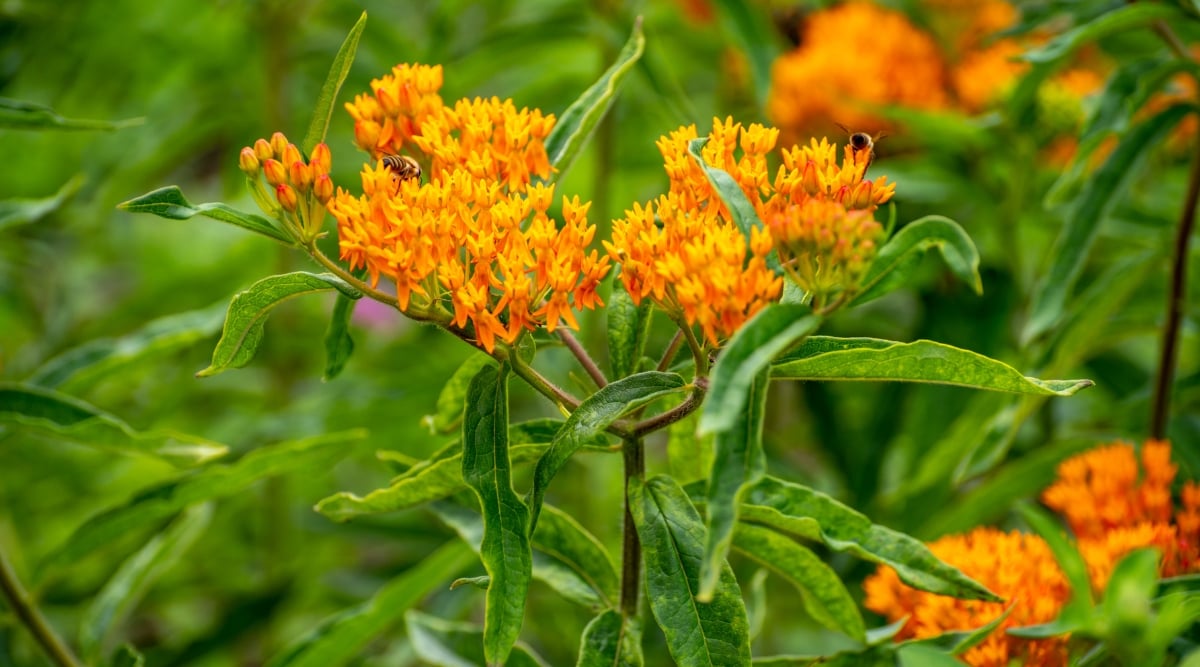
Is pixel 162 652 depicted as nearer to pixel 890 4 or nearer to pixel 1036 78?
pixel 1036 78

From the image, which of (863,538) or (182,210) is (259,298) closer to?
(182,210)

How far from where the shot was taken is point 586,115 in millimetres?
1443

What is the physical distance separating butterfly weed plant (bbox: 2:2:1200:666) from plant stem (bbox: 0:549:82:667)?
2.47 feet

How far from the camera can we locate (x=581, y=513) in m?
2.98

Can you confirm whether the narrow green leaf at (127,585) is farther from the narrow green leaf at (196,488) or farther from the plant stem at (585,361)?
the plant stem at (585,361)

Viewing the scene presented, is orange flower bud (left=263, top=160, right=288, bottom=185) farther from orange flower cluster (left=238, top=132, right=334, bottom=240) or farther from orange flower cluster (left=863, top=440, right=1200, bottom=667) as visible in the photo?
orange flower cluster (left=863, top=440, right=1200, bottom=667)

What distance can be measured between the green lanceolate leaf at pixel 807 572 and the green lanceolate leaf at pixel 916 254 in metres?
0.38

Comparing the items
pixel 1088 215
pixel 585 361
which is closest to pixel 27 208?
pixel 585 361

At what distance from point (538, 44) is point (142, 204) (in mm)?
2101

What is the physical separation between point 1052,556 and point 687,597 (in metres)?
0.59

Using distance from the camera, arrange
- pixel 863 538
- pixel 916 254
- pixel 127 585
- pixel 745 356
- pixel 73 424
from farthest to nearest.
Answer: pixel 127 585
pixel 73 424
pixel 863 538
pixel 916 254
pixel 745 356

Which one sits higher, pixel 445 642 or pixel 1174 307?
pixel 1174 307

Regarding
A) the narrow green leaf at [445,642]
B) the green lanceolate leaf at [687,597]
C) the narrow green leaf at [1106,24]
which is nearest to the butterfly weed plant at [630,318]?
the green lanceolate leaf at [687,597]

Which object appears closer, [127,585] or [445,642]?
[445,642]
